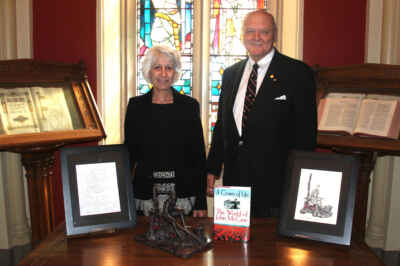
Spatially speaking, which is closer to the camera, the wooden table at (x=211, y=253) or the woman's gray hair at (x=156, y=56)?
the wooden table at (x=211, y=253)

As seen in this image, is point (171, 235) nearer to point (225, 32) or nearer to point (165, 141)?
point (165, 141)

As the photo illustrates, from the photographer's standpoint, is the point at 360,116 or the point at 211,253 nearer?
the point at 211,253

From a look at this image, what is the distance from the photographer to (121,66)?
3637 mm

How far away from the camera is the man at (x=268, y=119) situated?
192cm

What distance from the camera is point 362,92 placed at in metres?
2.66

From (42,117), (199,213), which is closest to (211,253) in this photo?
(199,213)

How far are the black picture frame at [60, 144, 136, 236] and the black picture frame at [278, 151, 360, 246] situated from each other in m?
0.62

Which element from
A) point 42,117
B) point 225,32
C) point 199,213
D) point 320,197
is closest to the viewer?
point 320,197

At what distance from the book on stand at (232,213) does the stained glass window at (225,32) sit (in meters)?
2.42

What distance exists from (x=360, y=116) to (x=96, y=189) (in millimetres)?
1932

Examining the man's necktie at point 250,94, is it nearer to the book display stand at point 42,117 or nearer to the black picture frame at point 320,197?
the black picture frame at point 320,197

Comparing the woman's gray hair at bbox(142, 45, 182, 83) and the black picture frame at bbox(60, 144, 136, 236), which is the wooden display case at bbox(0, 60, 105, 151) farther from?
the black picture frame at bbox(60, 144, 136, 236)

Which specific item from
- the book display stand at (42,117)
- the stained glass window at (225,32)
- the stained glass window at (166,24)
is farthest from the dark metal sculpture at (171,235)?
the stained glass window at (166,24)

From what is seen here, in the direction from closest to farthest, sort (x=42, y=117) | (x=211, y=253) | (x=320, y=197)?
1. (x=211, y=253)
2. (x=320, y=197)
3. (x=42, y=117)
